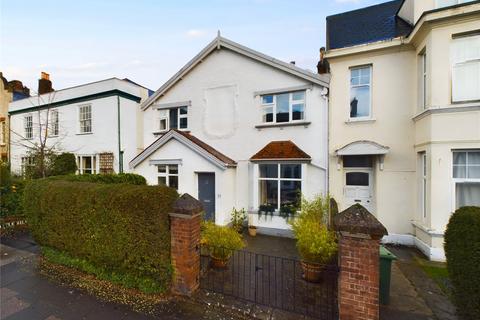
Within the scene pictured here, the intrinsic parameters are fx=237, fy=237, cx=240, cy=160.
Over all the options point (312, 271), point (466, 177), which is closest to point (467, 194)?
point (466, 177)

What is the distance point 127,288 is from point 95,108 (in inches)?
494

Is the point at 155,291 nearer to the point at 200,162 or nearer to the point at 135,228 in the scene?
the point at 135,228

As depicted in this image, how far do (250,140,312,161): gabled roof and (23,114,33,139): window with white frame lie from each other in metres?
18.1

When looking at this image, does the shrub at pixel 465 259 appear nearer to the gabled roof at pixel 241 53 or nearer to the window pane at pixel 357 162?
the window pane at pixel 357 162

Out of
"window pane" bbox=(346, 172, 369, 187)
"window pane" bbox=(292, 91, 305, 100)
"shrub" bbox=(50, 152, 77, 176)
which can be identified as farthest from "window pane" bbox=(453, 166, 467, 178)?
"shrub" bbox=(50, 152, 77, 176)

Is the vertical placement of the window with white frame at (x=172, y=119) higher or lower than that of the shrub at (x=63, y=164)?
higher

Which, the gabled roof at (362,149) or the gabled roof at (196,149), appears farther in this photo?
the gabled roof at (196,149)

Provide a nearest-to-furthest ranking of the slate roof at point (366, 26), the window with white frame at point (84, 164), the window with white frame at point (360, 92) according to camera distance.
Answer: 1. the window with white frame at point (360, 92)
2. the slate roof at point (366, 26)
3. the window with white frame at point (84, 164)

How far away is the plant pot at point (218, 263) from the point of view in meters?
5.68

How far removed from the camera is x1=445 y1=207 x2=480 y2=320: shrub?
2.88m

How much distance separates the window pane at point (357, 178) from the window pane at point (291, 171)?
1.82 meters

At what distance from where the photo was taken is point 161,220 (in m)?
4.59

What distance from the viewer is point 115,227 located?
4855 millimetres

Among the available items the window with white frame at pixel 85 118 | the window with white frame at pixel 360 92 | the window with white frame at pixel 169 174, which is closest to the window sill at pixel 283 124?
the window with white frame at pixel 360 92
